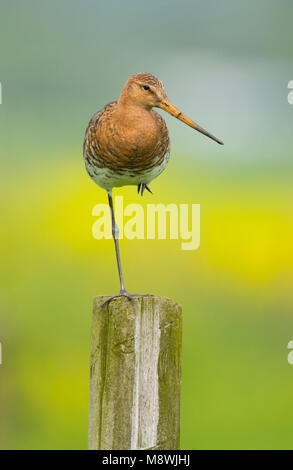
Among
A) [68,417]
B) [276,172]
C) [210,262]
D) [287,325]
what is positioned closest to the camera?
[68,417]

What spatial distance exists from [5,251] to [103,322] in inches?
318

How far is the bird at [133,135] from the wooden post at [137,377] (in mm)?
1237

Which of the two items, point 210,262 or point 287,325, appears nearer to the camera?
point 287,325

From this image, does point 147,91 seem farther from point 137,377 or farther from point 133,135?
point 137,377

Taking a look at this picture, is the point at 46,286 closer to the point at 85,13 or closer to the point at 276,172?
the point at 276,172

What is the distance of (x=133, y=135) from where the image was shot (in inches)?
208

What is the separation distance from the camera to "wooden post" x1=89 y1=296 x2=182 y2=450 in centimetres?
386

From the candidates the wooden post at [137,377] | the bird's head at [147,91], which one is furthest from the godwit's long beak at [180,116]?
the wooden post at [137,377]

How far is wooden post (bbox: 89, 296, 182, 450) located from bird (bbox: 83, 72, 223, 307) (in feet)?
4.06

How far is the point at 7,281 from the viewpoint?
11164 millimetres

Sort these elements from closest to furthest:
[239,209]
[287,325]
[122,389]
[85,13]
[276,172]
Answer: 1. [122,389]
2. [287,325]
3. [239,209]
4. [276,172]
5. [85,13]

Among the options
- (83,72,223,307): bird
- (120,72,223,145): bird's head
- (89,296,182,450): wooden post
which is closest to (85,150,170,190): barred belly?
(83,72,223,307): bird

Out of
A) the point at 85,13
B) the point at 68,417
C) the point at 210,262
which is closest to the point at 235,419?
the point at 68,417

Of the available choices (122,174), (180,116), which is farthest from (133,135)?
(180,116)
